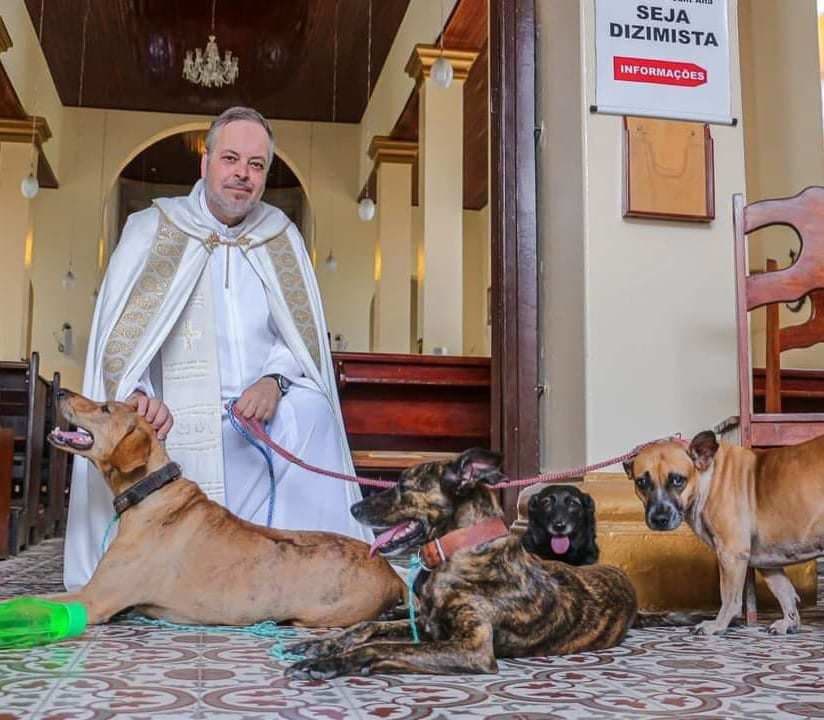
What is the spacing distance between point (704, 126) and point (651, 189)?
0.36 metres

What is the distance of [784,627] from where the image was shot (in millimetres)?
3020

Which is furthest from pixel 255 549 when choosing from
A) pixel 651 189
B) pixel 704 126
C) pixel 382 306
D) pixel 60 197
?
pixel 60 197

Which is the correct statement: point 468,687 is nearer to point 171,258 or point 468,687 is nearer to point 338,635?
point 338,635

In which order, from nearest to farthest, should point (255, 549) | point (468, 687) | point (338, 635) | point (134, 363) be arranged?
point (468, 687) → point (338, 635) → point (255, 549) → point (134, 363)

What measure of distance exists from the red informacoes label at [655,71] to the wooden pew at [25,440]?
4.76m

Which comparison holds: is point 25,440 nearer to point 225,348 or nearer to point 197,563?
point 225,348

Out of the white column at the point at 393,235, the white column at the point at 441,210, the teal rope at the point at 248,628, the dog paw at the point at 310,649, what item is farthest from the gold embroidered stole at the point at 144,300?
the white column at the point at 393,235

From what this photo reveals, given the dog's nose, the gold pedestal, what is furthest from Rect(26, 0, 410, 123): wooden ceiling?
the dog's nose


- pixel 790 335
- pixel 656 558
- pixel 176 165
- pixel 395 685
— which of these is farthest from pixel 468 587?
pixel 176 165

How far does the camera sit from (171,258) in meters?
3.85

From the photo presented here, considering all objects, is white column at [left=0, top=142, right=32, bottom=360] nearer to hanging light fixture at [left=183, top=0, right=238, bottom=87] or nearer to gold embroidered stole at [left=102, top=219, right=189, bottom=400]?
hanging light fixture at [left=183, top=0, right=238, bottom=87]

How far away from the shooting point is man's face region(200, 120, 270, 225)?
12.4ft

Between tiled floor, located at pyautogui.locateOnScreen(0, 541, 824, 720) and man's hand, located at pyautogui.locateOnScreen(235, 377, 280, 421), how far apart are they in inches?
37.4

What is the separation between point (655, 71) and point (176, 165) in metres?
16.0
